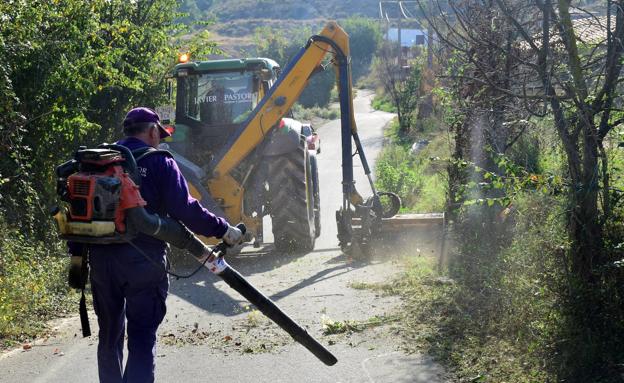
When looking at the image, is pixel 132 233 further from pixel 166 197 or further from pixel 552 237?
pixel 552 237

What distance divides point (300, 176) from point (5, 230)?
4278mm

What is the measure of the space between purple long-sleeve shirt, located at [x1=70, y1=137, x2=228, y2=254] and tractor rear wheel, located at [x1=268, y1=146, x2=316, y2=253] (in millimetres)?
6591

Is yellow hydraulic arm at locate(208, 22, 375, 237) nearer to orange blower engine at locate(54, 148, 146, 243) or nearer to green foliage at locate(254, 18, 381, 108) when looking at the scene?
orange blower engine at locate(54, 148, 146, 243)

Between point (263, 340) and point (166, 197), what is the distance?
262 centimetres

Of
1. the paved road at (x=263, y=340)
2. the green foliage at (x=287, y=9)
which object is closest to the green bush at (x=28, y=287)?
the paved road at (x=263, y=340)

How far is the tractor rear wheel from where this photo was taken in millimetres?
12102

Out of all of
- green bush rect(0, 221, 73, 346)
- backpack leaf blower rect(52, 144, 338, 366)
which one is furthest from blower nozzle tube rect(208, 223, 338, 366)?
green bush rect(0, 221, 73, 346)

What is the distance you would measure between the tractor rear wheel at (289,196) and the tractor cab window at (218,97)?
1102mm

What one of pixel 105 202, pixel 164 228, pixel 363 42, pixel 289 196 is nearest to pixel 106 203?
pixel 105 202

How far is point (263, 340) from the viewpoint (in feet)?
25.0

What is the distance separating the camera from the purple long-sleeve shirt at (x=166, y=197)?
540 cm

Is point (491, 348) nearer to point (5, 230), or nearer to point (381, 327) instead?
point (381, 327)

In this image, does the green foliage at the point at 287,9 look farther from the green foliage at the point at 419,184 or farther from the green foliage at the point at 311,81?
the green foliage at the point at 419,184

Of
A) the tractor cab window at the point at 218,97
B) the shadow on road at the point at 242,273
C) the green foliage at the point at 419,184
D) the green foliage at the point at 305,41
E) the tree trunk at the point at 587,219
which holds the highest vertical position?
the green foliage at the point at 305,41
